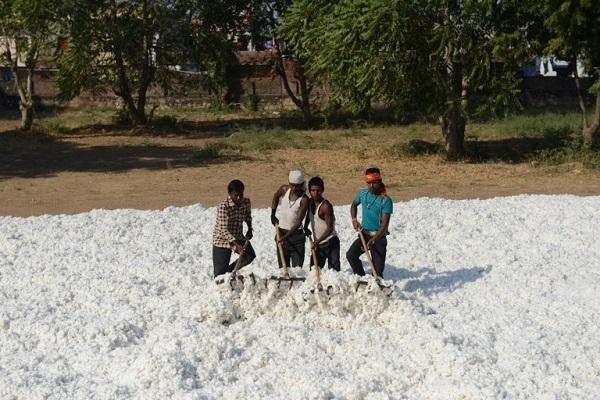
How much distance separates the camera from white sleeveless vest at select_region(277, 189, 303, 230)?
948 centimetres

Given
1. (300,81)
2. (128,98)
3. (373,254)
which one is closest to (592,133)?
(300,81)

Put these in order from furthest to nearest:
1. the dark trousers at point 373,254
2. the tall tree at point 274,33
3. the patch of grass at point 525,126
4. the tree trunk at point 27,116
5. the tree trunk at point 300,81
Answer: the tall tree at point 274,33 < the tree trunk at point 300,81 < the tree trunk at point 27,116 < the patch of grass at point 525,126 < the dark trousers at point 373,254

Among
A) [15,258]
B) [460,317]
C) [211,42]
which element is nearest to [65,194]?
[15,258]

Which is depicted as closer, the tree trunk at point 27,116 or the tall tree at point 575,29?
the tall tree at point 575,29

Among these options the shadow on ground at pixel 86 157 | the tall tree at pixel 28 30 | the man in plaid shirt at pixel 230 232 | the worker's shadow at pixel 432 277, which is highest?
the tall tree at pixel 28 30

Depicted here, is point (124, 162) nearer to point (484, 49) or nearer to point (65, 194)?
point (65, 194)

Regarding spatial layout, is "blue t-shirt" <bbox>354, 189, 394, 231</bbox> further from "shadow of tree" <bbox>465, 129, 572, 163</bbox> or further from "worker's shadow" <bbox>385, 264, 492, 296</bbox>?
"shadow of tree" <bbox>465, 129, 572, 163</bbox>

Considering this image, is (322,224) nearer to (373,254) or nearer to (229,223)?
(373,254)

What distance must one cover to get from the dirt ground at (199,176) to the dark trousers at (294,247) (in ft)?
23.9

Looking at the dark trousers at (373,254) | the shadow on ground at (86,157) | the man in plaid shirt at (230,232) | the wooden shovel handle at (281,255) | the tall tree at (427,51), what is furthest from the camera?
the shadow on ground at (86,157)

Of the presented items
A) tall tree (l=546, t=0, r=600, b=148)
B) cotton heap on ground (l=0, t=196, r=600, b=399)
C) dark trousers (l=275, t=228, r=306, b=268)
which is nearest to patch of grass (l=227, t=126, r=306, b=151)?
tall tree (l=546, t=0, r=600, b=148)

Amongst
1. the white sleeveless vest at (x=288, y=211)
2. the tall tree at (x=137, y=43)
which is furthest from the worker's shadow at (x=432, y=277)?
the tall tree at (x=137, y=43)

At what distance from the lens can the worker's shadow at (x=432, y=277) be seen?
10.3 m

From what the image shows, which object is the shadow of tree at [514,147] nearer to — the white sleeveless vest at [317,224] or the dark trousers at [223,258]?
the white sleeveless vest at [317,224]
